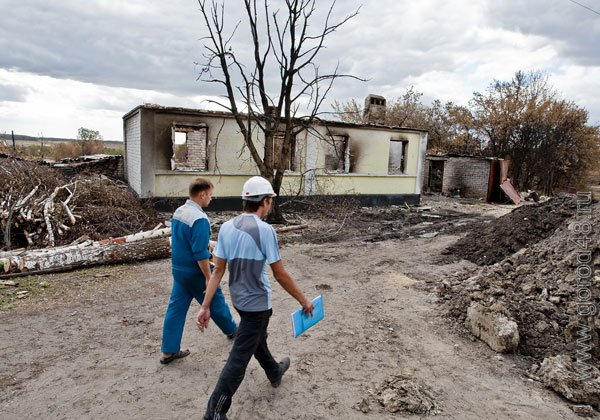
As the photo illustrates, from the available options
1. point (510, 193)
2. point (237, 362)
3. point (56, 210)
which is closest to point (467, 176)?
point (510, 193)

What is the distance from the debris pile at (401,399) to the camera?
119 inches

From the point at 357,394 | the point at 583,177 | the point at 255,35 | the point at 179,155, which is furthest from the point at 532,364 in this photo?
the point at 583,177

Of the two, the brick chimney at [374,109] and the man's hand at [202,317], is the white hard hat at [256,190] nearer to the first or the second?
the man's hand at [202,317]

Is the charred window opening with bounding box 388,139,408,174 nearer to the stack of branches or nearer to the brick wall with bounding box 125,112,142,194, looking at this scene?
the brick wall with bounding box 125,112,142,194

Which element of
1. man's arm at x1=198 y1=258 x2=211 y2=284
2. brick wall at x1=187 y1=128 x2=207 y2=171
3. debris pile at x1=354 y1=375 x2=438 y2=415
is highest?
brick wall at x1=187 y1=128 x2=207 y2=171

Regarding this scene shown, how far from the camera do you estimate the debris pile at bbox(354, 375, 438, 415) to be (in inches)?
119

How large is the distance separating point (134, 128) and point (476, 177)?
17267 mm

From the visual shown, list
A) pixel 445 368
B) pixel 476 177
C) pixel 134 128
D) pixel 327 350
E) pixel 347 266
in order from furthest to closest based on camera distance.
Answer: pixel 476 177 < pixel 134 128 < pixel 347 266 < pixel 327 350 < pixel 445 368

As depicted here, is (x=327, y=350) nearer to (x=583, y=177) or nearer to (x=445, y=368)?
(x=445, y=368)

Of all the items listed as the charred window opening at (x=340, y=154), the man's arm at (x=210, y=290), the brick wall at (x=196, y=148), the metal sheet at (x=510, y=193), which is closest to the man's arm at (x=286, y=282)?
the man's arm at (x=210, y=290)

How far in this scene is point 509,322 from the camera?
416 cm

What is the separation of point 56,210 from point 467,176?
65.3 ft

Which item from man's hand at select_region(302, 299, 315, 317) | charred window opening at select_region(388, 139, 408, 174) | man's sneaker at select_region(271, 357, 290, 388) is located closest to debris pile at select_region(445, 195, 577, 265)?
man's sneaker at select_region(271, 357, 290, 388)

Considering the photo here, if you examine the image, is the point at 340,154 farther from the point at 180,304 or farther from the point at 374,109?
the point at 180,304
